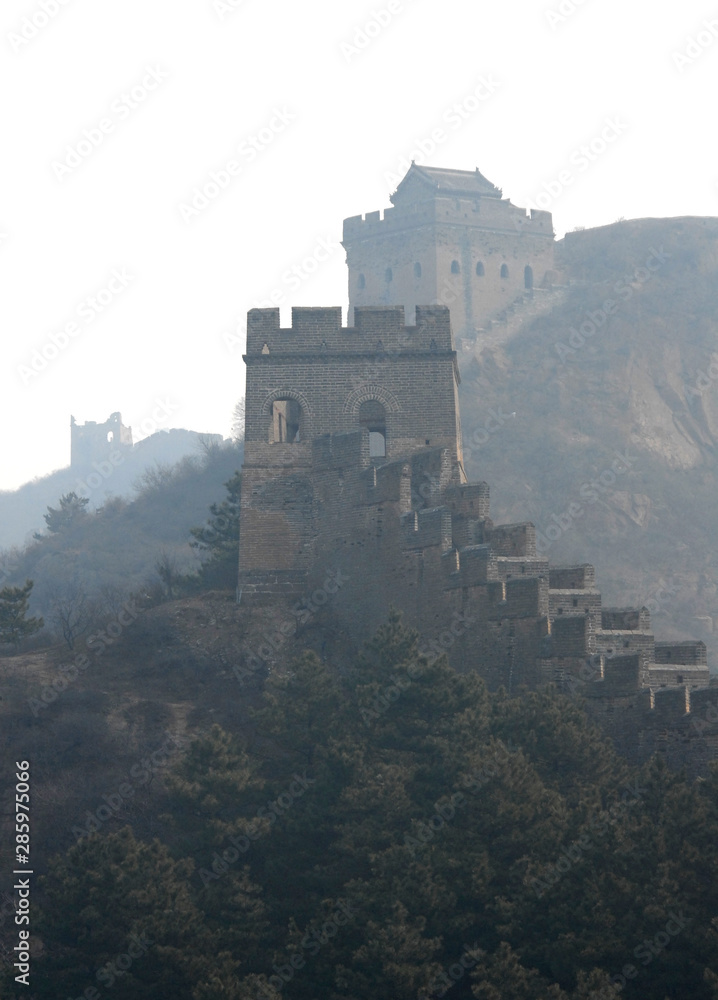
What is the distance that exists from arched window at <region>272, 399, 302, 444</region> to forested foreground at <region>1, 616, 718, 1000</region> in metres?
9.95

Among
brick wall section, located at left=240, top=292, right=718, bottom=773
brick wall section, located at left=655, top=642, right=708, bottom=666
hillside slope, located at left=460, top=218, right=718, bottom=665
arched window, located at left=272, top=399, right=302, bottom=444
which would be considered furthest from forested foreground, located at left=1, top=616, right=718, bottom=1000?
hillside slope, located at left=460, top=218, right=718, bottom=665

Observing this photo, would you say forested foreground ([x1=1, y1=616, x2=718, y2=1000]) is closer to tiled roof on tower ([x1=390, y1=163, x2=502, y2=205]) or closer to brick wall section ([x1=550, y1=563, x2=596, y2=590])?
brick wall section ([x1=550, y1=563, x2=596, y2=590])

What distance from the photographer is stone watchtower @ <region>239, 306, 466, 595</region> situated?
131 ft

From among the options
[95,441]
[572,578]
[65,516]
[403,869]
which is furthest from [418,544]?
[95,441]

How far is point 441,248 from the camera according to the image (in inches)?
3263

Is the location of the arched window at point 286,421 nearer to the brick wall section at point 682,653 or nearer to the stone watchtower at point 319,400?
the stone watchtower at point 319,400

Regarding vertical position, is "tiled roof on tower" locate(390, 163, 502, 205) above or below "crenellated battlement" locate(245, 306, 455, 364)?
above

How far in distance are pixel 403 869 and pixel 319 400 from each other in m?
15.0

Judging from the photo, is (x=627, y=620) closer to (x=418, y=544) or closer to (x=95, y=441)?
(x=418, y=544)

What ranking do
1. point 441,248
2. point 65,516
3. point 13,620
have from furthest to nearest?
point 441,248 → point 65,516 → point 13,620

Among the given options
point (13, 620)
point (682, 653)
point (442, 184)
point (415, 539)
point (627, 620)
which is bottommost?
point (682, 653)

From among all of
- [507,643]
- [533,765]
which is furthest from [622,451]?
[533,765]

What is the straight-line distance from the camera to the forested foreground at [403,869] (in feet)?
85.4

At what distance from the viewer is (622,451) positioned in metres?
81.2
